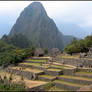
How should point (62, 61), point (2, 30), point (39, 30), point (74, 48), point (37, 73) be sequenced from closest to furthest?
point (37, 73)
point (62, 61)
point (74, 48)
point (39, 30)
point (2, 30)

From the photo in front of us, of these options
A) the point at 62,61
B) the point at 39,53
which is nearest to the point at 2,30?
the point at 39,53

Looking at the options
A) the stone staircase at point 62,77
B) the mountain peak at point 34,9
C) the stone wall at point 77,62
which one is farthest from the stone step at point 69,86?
the mountain peak at point 34,9

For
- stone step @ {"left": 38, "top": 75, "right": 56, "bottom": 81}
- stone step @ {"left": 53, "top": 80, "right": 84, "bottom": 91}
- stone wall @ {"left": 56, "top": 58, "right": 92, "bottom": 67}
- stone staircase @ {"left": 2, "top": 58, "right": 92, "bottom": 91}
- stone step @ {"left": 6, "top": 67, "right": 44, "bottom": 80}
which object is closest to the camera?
stone step @ {"left": 53, "top": 80, "right": 84, "bottom": 91}

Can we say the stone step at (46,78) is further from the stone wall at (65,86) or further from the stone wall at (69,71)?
the stone wall at (65,86)

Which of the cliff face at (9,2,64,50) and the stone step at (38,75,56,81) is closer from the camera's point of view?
the stone step at (38,75,56,81)

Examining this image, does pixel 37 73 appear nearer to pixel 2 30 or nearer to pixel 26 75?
pixel 26 75

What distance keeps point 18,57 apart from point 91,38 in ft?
32.4

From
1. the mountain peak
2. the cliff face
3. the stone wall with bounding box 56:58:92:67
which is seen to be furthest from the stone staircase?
the mountain peak

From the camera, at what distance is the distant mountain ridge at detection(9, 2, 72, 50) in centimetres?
5813

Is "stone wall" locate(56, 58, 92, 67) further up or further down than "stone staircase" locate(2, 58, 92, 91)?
further up

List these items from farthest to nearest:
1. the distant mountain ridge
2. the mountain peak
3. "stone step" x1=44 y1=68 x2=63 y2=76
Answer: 1. the mountain peak
2. the distant mountain ridge
3. "stone step" x1=44 y1=68 x2=63 y2=76

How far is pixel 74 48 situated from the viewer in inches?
A: 846

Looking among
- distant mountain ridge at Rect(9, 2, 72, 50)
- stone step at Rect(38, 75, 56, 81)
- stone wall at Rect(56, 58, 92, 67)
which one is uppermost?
distant mountain ridge at Rect(9, 2, 72, 50)

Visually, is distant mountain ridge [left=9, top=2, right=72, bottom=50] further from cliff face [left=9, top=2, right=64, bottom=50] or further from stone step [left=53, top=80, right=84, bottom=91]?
stone step [left=53, top=80, right=84, bottom=91]
